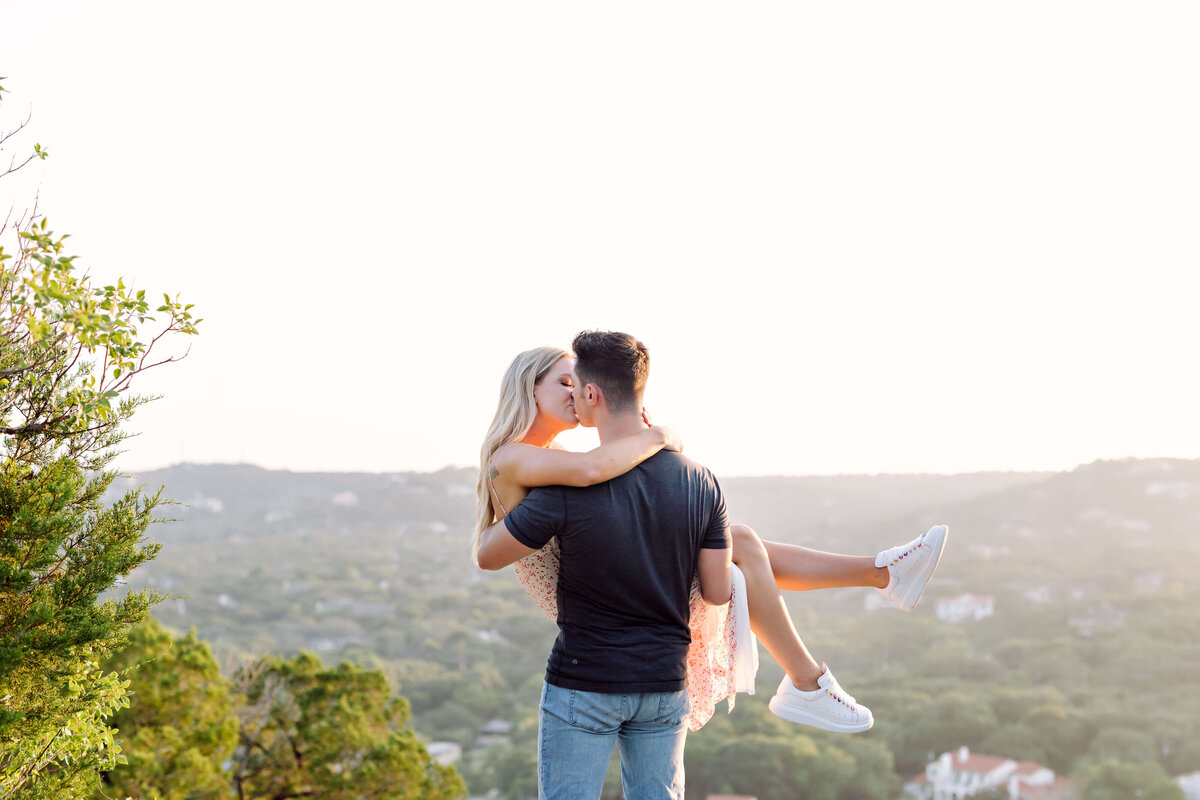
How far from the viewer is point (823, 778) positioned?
38.2 metres

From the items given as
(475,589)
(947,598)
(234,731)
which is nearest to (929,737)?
(947,598)

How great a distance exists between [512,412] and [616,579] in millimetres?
740

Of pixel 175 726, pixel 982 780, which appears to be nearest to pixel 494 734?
pixel 982 780

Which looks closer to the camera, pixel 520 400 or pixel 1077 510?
pixel 520 400

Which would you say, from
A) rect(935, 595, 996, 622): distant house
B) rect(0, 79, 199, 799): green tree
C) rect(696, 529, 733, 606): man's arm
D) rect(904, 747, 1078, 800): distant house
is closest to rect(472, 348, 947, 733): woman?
rect(696, 529, 733, 606): man's arm

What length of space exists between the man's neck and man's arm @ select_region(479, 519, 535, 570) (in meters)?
0.35

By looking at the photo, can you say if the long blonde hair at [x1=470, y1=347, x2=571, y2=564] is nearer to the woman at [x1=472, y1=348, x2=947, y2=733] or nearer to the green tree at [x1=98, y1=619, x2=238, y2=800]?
the woman at [x1=472, y1=348, x2=947, y2=733]

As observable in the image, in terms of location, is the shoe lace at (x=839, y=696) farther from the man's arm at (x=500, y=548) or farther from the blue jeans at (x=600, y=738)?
the man's arm at (x=500, y=548)

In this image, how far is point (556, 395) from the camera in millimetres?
2807

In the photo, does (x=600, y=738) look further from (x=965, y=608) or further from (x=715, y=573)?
(x=965, y=608)

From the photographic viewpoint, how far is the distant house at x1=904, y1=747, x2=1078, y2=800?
36625 mm

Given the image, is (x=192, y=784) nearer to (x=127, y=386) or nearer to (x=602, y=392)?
(x=127, y=386)

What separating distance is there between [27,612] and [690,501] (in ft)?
6.38

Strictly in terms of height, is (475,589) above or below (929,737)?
above
